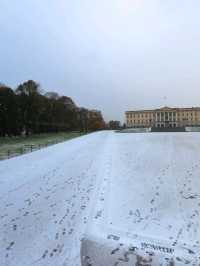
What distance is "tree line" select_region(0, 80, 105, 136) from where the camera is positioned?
60.4 m

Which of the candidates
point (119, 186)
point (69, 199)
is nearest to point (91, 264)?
point (69, 199)

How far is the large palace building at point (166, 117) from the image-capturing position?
11888cm

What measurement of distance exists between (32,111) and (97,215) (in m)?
61.5

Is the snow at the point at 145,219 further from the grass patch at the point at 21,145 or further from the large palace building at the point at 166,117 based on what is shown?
the large palace building at the point at 166,117

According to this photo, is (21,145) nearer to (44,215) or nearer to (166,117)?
(44,215)

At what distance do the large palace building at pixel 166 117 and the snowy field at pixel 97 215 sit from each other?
108 meters

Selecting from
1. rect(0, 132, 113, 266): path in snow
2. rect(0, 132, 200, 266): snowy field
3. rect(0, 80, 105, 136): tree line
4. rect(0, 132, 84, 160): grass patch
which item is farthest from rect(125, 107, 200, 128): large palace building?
rect(0, 132, 113, 266): path in snow

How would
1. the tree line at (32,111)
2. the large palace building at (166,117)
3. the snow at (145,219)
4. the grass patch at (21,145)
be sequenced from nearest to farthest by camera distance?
the snow at (145,219) → the grass patch at (21,145) → the tree line at (32,111) → the large palace building at (166,117)

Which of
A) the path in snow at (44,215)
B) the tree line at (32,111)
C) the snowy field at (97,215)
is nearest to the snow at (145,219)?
the snowy field at (97,215)

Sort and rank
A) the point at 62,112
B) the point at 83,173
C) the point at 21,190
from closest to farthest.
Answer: the point at 21,190
the point at 83,173
the point at 62,112

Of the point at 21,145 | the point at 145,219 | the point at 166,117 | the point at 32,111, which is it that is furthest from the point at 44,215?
the point at 166,117

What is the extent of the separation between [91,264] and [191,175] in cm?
798

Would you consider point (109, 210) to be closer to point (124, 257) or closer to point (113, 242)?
point (113, 242)

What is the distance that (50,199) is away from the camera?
9.30 meters
